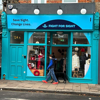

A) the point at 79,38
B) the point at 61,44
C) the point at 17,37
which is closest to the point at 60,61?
the point at 61,44

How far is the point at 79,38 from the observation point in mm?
9258

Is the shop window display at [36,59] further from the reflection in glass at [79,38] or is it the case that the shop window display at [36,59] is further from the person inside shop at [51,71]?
the reflection in glass at [79,38]

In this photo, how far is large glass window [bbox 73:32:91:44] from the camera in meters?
9.20

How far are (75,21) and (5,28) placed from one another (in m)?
4.49

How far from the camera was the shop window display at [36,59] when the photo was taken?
9.59m

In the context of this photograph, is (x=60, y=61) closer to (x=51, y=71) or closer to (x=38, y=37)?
(x=51, y=71)

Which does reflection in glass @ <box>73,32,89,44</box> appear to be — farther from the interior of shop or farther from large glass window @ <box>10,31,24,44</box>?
large glass window @ <box>10,31,24,44</box>

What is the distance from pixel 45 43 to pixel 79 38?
2169mm

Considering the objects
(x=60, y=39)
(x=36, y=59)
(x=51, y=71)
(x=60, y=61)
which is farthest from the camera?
(x=60, y=61)

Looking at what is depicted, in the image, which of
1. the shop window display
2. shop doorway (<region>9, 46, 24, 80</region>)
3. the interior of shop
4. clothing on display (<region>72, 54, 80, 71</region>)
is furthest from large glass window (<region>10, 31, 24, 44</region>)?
clothing on display (<region>72, 54, 80, 71</region>)

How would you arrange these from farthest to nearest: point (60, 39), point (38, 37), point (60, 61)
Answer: point (60, 61) < point (60, 39) < point (38, 37)

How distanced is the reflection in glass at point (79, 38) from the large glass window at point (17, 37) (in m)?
3.42

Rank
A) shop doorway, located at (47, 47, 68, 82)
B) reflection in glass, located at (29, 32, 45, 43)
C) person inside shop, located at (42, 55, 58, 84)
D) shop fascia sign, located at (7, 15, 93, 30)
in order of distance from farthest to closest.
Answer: shop doorway, located at (47, 47, 68, 82) < reflection in glass, located at (29, 32, 45, 43) < shop fascia sign, located at (7, 15, 93, 30) < person inside shop, located at (42, 55, 58, 84)

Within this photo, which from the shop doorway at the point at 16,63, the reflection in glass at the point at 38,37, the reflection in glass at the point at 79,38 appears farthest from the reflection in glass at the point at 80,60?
the shop doorway at the point at 16,63
